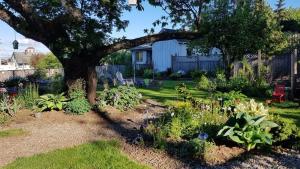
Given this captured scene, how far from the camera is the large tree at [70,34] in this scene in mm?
12297

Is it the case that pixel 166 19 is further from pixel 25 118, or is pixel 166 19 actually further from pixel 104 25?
pixel 25 118

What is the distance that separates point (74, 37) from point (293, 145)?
7.71 m

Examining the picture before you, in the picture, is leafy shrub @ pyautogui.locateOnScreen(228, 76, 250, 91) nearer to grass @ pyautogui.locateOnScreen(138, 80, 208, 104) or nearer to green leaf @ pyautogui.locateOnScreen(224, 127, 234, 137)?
grass @ pyautogui.locateOnScreen(138, 80, 208, 104)

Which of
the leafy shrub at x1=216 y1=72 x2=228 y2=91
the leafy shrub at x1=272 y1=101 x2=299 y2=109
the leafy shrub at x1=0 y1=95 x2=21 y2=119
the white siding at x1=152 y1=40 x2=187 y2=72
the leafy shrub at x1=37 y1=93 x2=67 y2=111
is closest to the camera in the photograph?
the leafy shrub at x1=0 y1=95 x2=21 y2=119

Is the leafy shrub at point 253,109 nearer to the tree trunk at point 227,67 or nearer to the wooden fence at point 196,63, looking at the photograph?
the tree trunk at point 227,67

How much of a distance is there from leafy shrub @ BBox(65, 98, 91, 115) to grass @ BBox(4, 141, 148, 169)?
3809 millimetres

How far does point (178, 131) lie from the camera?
26.6 feet

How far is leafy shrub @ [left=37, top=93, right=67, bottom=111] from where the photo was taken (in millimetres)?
11797

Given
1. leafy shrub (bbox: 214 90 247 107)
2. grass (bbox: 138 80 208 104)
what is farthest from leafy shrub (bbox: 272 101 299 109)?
grass (bbox: 138 80 208 104)

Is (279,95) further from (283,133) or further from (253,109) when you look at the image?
(283,133)

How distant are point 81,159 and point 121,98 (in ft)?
18.9

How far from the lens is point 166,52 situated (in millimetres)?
41969

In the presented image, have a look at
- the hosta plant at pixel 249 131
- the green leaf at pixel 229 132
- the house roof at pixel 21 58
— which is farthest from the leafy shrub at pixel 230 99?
the house roof at pixel 21 58

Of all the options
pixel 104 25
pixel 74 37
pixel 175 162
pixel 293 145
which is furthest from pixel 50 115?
pixel 293 145
